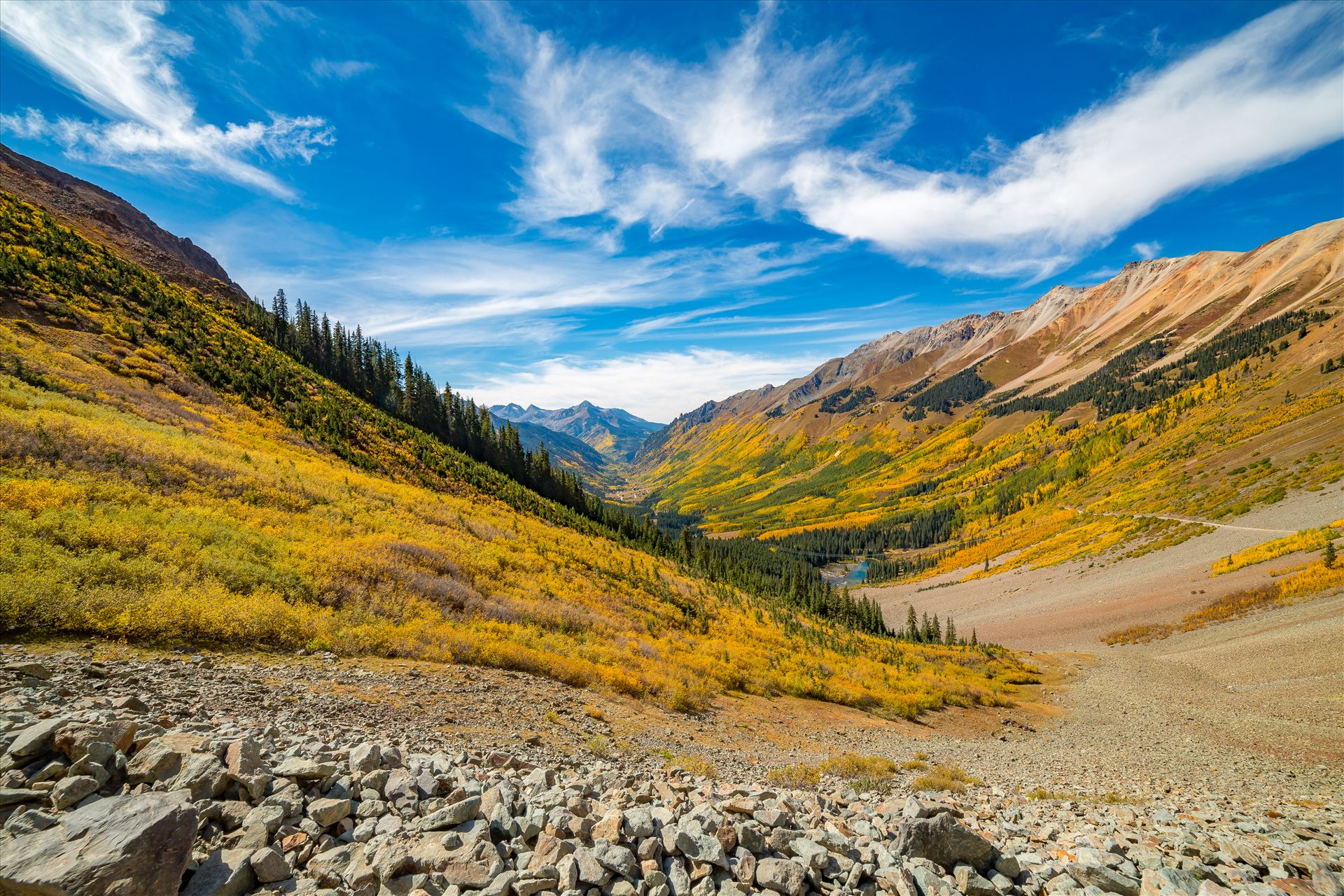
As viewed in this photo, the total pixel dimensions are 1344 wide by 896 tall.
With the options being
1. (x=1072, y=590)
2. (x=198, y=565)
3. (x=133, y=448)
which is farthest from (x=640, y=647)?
(x=1072, y=590)

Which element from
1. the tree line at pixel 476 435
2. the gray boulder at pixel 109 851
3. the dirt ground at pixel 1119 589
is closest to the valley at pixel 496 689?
the gray boulder at pixel 109 851

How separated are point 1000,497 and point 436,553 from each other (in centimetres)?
19094

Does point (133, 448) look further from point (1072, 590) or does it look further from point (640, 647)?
point (1072, 590)

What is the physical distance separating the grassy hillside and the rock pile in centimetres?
436

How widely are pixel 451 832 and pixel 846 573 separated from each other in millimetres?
159219

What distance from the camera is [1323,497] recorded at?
6506cm

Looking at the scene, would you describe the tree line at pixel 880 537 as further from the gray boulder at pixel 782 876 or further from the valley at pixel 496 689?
the gray boulder at pixel 782 876

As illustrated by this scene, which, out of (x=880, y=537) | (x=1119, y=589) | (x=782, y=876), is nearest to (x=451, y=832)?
(x=782, y=876)

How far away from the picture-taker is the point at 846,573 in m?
150

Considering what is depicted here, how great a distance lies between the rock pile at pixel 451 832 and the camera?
15.1 ft

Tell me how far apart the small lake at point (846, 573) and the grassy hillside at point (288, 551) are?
89.5 metres

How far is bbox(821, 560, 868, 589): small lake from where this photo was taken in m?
135

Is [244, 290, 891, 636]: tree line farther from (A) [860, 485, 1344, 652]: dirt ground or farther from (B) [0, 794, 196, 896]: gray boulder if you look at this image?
(B) [0, 794, 196, 896]: gray boulder

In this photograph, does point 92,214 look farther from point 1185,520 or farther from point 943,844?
point 1185,520
